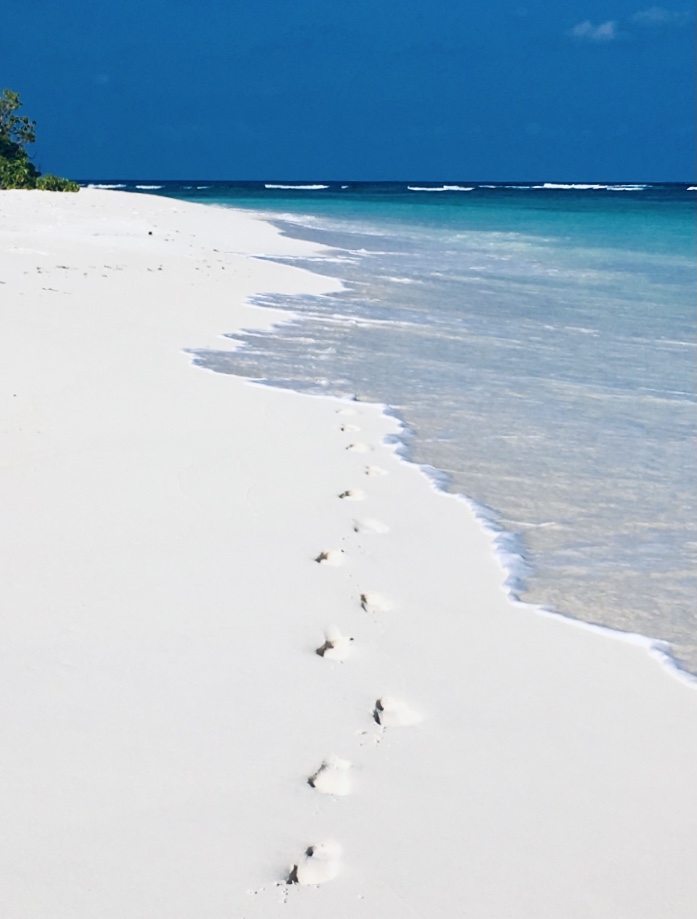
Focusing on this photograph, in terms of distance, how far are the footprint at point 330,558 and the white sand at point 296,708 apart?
0.8 inches

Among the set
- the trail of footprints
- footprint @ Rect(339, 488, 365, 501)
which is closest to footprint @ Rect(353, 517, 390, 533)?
the trail of footprints

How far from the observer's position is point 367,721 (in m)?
2.83

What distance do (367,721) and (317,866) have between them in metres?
0.65

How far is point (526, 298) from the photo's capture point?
13.4 metres

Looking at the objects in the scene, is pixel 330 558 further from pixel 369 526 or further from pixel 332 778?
pixel 332 778

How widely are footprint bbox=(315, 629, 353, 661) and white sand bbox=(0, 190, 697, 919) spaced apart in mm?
18

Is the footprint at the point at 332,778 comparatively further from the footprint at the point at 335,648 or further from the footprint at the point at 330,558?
the footprint at the point at 330,558

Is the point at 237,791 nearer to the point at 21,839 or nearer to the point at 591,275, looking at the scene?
the point at 21,839

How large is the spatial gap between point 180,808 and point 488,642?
51.5 inches

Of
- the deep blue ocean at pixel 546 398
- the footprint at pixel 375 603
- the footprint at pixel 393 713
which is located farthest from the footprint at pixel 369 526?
the footprint at pixel 393 713

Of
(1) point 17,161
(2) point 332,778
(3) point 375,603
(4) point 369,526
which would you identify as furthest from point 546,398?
(1) point 17,161

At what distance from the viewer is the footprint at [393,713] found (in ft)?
9.29

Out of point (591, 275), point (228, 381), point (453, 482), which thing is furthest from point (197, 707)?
point (591, 275)

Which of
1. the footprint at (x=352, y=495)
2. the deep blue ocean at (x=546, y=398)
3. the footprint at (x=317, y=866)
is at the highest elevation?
the footprint at (x=317, y=866)
